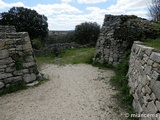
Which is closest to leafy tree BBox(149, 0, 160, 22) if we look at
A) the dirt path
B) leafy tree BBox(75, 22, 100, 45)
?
leafy tree BBox(75, 22, 100, 45)

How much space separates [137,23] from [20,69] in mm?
5434

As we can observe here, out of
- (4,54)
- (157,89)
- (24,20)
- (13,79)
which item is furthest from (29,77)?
(24,20)

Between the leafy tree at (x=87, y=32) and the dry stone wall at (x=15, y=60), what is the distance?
1346cm

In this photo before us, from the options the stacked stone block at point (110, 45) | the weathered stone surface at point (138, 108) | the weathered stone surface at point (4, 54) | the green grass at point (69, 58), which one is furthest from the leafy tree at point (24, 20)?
the weathered stone surface at point (138, 108)

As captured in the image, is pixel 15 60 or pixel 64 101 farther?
pixel 15 60

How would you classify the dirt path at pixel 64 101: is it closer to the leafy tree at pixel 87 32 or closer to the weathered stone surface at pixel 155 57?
the weathered stone surface at pixel 155 57

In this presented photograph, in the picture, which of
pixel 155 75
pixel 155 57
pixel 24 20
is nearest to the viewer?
pixel 155 75

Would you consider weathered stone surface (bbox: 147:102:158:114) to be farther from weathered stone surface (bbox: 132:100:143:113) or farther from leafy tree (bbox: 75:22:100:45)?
leafy tree (bbox: 75:22:100:45)

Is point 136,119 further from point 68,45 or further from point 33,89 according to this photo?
point 68,45

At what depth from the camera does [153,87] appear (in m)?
3.50

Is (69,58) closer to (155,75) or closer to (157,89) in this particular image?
(155,75)

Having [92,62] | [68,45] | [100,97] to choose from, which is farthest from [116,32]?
[68,45]

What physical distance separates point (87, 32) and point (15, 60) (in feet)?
46.9

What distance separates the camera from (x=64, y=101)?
5492mm
